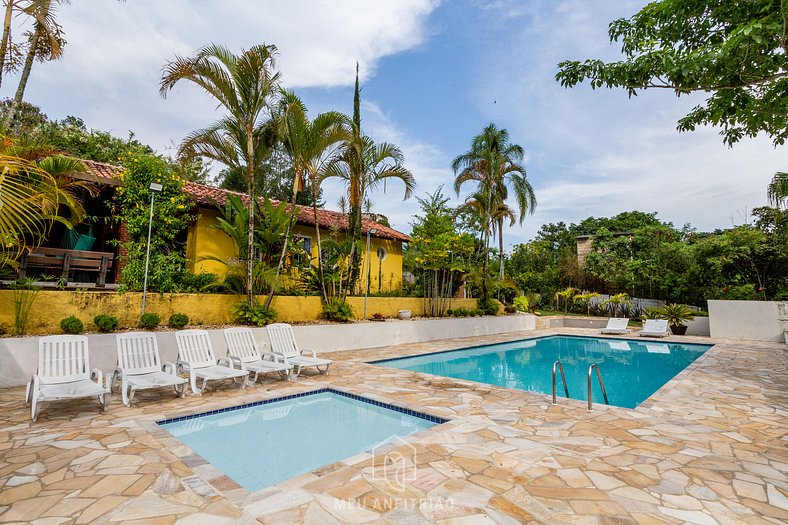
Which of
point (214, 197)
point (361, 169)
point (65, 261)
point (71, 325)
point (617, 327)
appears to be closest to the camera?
point (71, 325)

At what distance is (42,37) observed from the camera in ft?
28.4

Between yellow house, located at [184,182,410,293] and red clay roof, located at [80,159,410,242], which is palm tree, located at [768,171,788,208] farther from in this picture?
red clay roof, located at [80,159,410,242]

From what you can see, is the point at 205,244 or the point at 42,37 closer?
the point at 42,37

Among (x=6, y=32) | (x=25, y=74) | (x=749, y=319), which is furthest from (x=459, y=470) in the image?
(x=749, y=319)

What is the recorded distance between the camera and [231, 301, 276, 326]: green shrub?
10875 mm

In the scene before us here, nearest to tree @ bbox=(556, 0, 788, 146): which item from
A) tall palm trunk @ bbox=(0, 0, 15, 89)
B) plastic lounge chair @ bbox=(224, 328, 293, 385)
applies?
plastic lounge chair @ bbox=(224, 328, 293, 385)

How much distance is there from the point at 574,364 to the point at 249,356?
33.9 feet

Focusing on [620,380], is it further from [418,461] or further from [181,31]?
[181,31]

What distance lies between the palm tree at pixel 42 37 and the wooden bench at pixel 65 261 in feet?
9.48

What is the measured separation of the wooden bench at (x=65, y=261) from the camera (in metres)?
8.98

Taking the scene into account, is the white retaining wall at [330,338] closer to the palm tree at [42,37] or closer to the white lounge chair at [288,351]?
the white lounge chair at [288,351]

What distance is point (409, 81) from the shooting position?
632 inches

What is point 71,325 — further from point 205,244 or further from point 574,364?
point 574,364

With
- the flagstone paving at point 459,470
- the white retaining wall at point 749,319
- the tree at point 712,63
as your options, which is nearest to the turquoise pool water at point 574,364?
the flagstone paving at point 459,470
